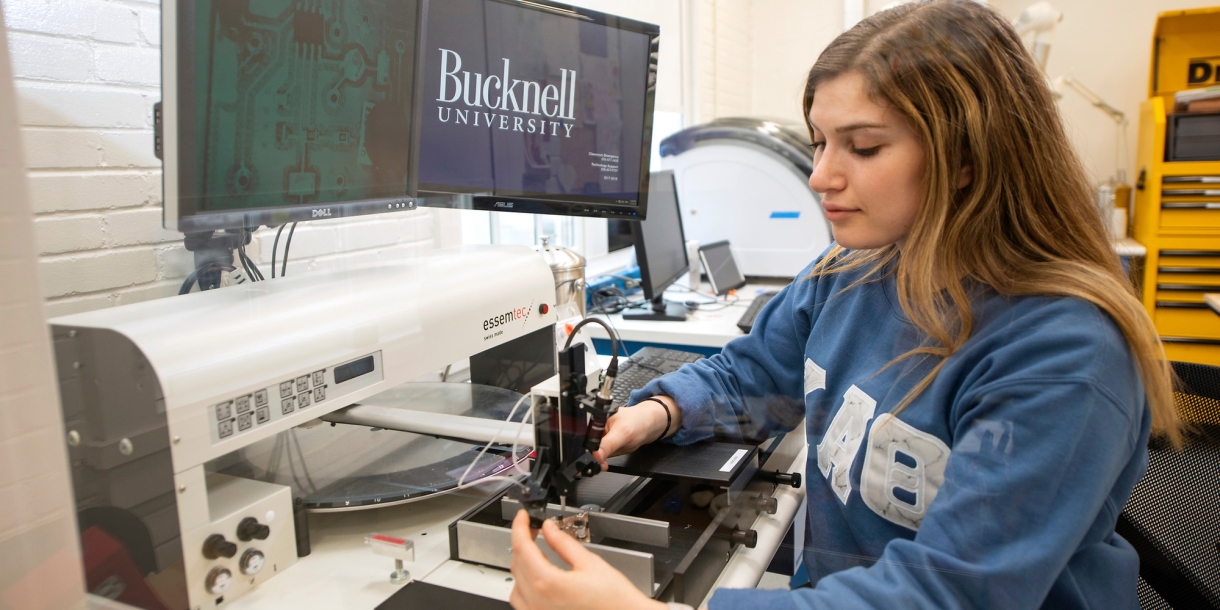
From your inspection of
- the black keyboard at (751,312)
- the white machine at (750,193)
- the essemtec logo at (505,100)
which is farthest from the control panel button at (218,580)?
the white machine at (750,193)

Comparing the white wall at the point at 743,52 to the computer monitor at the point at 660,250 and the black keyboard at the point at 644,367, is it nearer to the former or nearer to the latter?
the computer monitor at the point at 660,250

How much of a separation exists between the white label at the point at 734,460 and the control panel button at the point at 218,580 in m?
0.51

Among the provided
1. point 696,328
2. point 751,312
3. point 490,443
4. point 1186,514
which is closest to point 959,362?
point 490,443

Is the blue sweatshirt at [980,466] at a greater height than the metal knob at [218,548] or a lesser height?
greater

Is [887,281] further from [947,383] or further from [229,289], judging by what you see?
[229,289]

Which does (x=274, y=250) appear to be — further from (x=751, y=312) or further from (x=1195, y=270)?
(x=1195, y=270)

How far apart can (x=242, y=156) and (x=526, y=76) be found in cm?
55

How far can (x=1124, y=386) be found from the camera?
2.02ft

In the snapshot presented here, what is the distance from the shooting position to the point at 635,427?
92 centimetres

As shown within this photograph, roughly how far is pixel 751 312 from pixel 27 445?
1694 millimetres

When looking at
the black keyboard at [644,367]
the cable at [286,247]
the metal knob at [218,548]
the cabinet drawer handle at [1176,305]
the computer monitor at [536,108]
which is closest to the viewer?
the metal knob at [218,548]

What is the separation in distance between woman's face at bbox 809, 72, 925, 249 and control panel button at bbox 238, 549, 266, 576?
69 centimetres

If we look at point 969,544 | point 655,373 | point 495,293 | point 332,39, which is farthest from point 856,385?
point 332,39

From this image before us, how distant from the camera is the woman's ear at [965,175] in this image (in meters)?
0.72
